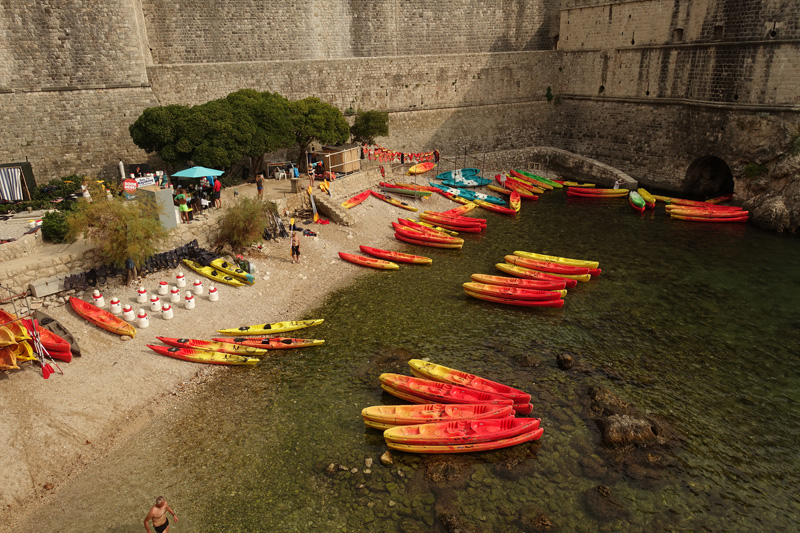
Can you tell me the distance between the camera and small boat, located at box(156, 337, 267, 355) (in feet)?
47.2

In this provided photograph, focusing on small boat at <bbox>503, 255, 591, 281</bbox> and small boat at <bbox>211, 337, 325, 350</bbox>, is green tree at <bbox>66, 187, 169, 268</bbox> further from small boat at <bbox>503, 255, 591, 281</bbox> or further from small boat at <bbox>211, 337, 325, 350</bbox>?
small boat at <bbox>503, 255, 591, 281</bbox>

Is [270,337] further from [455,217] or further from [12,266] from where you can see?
[455,217]

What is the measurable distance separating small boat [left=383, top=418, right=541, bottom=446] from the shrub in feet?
34.8

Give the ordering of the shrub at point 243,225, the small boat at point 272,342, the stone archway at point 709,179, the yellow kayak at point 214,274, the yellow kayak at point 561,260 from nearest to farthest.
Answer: the small boat at point 272,342 → the yellow kayak at point 214,274 → the shrub at point 243,225 → the yellow kayak at point 561,260 → the stone archway at point 709,179

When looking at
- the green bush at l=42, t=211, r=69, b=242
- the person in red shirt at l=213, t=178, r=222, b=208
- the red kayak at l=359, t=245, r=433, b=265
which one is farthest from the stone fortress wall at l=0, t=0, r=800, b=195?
the red kayak at l=359, t=245, r=433, b=265

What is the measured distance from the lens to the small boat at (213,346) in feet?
47.2

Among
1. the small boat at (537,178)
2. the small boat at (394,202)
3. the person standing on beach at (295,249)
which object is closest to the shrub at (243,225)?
the person standing on beach at (295,249)

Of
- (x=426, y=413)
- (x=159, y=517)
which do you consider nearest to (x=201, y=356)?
(x=159, y=517)

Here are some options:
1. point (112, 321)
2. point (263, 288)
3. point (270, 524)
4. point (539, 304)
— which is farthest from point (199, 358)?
point (539, 304)

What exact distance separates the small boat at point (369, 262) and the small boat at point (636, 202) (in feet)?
47.9

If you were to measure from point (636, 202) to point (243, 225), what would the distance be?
20098mm

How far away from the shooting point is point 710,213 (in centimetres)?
2598

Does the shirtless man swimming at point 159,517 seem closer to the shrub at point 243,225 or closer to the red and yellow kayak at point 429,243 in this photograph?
the shrub at point 243,225

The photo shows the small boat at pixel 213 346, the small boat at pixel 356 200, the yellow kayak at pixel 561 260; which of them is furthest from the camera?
the small boat at pixel 356 200
